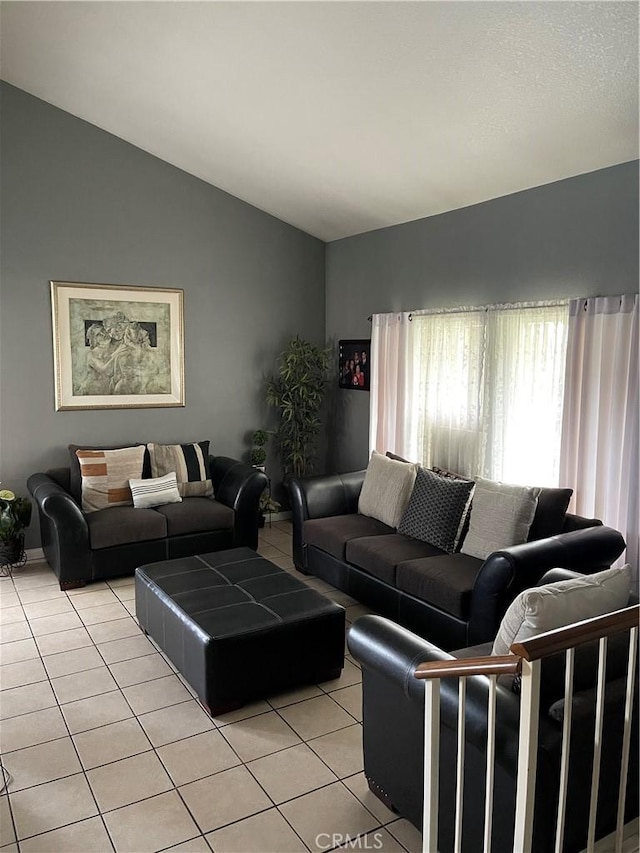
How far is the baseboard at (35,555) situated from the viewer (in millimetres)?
5270

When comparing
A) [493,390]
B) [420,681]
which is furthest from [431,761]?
[493,390]

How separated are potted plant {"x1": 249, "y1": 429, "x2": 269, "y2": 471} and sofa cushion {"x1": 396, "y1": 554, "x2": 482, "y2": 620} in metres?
2.46

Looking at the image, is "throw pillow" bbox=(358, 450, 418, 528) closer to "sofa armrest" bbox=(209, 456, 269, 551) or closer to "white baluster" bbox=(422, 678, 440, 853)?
"sofa armrest" bbox=(209, 456, 269, 551)

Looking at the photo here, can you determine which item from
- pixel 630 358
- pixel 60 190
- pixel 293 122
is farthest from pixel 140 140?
pixel 630 358

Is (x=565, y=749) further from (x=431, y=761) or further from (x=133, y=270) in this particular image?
(x=133, y=270)

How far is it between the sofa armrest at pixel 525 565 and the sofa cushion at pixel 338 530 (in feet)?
3.95

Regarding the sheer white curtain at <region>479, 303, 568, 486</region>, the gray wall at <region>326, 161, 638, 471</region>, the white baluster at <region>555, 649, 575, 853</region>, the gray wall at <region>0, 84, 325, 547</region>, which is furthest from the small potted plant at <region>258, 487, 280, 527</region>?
the white baluster at <region>555, 649, 575, 853</region>

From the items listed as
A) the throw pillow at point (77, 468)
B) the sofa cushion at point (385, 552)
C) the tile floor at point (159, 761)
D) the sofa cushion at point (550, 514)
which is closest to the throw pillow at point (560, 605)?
the tile floor at point (159, 761)

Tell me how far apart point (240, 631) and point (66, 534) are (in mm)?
1998

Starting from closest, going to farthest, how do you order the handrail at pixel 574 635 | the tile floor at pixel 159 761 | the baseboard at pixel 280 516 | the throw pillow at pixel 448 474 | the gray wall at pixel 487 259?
the handrail at pixel 574 635, the tile floor at pixel 159 761, the gray wall at pixel 487 259, the throw pillow at pixel 448 474, the baseboard at pixel 280 516

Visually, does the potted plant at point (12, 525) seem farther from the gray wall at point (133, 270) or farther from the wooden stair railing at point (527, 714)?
the wooden stair railing at point (527, 714)

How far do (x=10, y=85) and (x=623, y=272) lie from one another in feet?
14.3

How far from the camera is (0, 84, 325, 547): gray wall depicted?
5082 millimetres

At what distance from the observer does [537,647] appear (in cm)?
164
